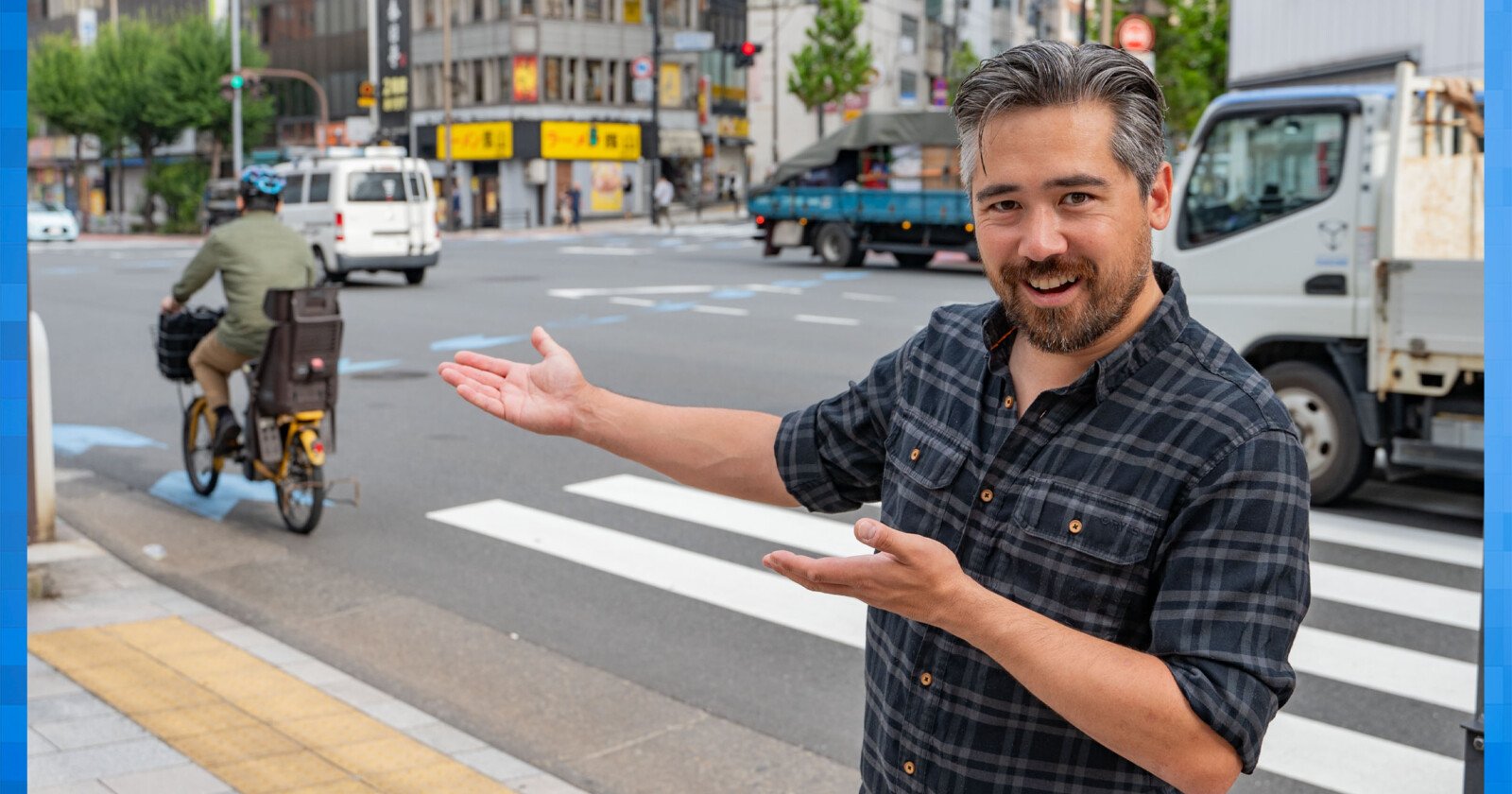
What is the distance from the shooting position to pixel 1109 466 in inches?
72.0

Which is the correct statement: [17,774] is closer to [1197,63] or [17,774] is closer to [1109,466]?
[1109,466]

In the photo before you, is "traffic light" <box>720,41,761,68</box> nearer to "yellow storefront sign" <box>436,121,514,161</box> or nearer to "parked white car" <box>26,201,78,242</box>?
"yellow storefront sign" <box>436,121,514,161</box>

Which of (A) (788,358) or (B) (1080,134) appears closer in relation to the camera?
(B) (1080,134)

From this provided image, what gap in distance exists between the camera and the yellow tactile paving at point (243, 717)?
4.44m

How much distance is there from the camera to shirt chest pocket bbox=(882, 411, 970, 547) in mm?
1958

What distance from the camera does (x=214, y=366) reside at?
8289 millimetres

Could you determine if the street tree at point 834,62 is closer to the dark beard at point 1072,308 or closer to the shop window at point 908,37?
the shop window at point 908,37

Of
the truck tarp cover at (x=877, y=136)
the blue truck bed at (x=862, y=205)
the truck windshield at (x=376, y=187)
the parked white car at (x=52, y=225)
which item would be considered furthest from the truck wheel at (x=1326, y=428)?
the parked white car at (x=52, y=225)

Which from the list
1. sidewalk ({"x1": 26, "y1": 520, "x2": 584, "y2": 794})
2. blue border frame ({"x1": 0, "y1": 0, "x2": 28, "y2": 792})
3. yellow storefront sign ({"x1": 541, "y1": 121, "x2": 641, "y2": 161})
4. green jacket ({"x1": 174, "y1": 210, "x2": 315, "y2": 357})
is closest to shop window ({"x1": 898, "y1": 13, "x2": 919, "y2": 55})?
→ yellow storefront sign ({"x1": 541, "y1": 121, "x2": 641, "y2": 161})

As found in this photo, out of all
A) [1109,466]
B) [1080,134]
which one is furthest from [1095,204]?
[1109,466]

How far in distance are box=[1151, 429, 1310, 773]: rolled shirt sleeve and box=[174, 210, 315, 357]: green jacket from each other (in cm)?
691

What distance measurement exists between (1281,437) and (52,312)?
20.1 meters

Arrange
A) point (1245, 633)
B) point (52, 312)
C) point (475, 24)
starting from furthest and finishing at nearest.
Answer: point (475, 24) → point (52, 312) → point (1245, 633)

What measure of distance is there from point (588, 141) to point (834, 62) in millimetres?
10110
